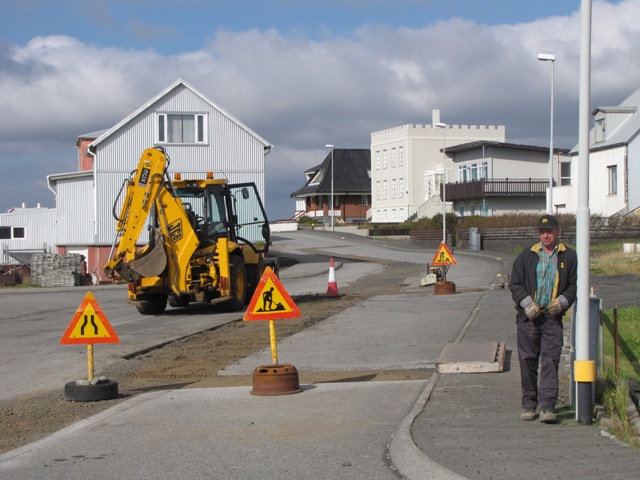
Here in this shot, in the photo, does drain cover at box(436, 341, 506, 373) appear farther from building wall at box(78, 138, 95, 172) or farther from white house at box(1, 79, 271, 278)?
building wall at box(78, 138, 95, 172)

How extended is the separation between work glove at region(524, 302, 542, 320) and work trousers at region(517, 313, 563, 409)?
0.43 ft

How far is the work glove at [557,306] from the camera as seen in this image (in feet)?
26.7

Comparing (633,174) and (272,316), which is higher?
(633,174)

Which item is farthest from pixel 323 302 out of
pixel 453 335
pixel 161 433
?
pixel 161 433

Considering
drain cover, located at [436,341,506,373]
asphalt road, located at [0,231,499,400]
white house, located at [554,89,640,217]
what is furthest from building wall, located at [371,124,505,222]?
drain cover, located at [436,341,506,373]

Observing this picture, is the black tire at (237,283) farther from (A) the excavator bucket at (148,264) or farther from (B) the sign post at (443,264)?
(B) the sign post at (443,264)

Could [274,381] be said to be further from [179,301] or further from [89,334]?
[179,301]

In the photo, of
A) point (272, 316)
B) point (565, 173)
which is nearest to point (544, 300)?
point (272, 316)

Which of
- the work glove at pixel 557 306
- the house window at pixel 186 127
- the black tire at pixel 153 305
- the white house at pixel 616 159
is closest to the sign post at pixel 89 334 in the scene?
the work glove at pixel 557 306

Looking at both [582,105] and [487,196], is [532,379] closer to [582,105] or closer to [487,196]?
[582,105]

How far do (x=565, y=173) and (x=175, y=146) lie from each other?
3848 centimetres

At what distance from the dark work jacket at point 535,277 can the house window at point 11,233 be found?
51.4 m

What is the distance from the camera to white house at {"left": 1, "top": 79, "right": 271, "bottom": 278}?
43.5 meters

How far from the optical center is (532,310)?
816 cm
